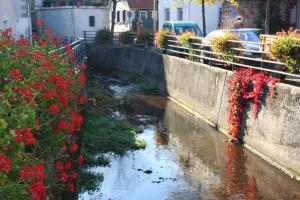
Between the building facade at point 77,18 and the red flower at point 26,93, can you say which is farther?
the building facade at point 77,18

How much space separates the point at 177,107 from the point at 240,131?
6553 mm

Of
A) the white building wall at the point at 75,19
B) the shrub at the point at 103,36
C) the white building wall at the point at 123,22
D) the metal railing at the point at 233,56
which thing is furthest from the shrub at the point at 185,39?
the white building wall at the point at 123,22

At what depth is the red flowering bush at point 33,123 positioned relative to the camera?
13.5ft

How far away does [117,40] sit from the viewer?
124ft

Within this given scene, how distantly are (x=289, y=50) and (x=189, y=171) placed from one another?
369 centimetres

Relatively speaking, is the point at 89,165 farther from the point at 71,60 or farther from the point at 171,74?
the point at 171,74

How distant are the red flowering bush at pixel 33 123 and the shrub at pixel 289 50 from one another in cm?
543

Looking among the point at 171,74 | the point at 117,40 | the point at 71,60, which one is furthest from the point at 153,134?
the point at 117,40

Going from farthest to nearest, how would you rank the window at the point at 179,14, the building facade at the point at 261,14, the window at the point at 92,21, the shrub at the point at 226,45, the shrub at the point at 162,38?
the window at the point at 92,21 < the window at the point at 179,14 < the building facade at the point at 261,14 < the shrub at the point at 162,38 < the shrub at the point at 226,45

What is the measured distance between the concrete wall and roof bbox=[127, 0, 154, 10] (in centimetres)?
2454

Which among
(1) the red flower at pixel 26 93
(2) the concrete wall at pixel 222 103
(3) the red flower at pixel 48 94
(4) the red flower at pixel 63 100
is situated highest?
(1) the red flower at pixel 26 93

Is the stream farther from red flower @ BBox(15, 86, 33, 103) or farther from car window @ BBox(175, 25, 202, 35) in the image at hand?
car window @ BBox(175, 25, 202, 35)

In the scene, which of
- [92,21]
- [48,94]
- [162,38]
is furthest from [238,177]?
[92,21]

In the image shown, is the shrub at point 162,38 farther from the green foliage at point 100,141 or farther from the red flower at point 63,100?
the red flower at point 63,100
